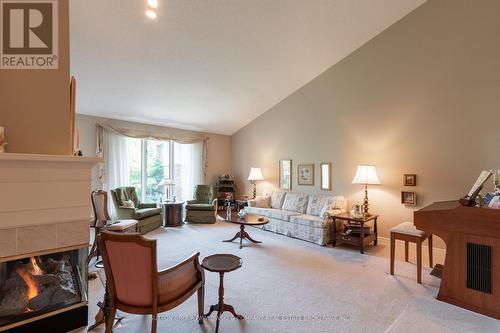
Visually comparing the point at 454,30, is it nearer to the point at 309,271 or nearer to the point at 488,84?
the point at 488,84

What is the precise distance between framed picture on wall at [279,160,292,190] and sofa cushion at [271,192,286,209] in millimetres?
258

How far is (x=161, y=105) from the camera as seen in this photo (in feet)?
18.3

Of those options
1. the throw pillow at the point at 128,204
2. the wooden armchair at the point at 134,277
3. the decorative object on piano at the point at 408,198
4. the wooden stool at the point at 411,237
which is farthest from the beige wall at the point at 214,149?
the wooden stool at the point at 411,237

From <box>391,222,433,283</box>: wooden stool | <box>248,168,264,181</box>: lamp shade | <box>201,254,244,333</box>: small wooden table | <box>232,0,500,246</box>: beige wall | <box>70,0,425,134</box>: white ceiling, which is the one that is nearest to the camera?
<box>201,254,244,333</box>: small wooden table

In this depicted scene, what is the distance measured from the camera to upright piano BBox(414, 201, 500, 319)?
2.28 meters

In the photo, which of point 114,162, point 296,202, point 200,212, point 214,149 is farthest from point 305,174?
point 114,162

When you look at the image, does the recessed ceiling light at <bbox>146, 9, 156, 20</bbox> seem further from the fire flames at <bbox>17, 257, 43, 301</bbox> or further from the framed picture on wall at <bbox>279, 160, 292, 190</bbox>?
the framed picture on wall at <bbox>279, 160, 292, 190</bbox>

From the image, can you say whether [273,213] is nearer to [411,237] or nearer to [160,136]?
[411,237]

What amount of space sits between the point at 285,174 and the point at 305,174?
24.3 inches

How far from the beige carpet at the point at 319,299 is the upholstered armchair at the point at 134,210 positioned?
1.22 metres

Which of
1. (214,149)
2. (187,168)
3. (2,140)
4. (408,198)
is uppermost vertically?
(214,149)

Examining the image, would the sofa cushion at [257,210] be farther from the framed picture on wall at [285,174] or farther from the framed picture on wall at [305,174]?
the framed picture on wall at [305,174]

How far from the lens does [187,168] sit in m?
7.17

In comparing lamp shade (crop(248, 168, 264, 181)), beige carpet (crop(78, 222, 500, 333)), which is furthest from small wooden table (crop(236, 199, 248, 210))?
beige carpet (crop(78, 222, 500, 333))
